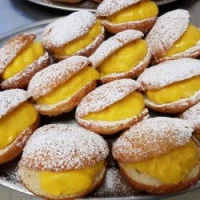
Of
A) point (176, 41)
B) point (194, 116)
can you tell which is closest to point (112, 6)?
point (176, 41)

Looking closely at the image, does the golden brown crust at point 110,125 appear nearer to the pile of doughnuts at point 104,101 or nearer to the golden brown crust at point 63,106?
the pile of doughnuts at point 104,101

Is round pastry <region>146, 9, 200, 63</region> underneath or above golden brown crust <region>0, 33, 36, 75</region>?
underneath

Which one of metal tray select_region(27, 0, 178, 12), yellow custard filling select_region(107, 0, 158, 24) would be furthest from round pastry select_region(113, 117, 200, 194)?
metal tray select_region(27, 0, 178, 12)

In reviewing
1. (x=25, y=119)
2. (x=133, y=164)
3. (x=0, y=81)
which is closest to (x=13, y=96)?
(x=25, y=119)

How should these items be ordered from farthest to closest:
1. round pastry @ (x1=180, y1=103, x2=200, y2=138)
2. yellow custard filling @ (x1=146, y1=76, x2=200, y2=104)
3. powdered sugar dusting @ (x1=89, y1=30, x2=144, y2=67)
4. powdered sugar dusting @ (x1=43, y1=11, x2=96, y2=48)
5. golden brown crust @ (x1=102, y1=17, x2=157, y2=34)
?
golden brown crust @ (x1=102, y1=17, x2=157, y2=34) < powdered sugar dusting @ (x1=43, y1=11, x2=96, y2=48) < powdered sugar dusting @ (x1=89, y1=30, x2=144, y2=67) < yellow custard filling @ (x1=146, y1=76, x2=200, y2=104) < round pastry @ (x1=180, y1=103, x2=200, y2=138)

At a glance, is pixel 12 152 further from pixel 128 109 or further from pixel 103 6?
pixel 103 6

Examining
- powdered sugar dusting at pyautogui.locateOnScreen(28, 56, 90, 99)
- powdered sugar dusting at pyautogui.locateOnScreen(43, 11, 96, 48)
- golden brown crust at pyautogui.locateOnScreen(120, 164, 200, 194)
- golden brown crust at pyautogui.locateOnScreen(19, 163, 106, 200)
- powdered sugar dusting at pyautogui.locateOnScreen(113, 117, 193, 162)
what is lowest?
golden brown crust at pyautogui.locateOnScreen(120, 164, 200, 194)

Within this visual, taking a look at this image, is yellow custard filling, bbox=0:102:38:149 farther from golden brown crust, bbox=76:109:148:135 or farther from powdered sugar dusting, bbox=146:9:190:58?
powdered sugar dusting, bbox=146:9:190:58
